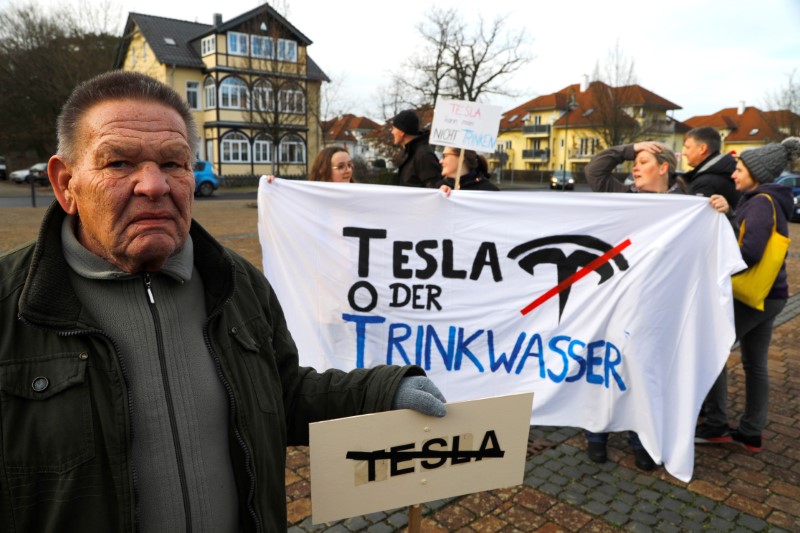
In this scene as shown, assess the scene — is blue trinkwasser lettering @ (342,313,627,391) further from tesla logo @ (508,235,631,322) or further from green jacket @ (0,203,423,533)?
green jacket @ (0,203,423,533)

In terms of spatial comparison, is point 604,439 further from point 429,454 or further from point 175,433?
point 175,433

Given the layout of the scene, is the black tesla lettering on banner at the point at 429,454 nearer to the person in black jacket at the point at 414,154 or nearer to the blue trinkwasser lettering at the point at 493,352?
the blue trinkwasser lettering at the point at 493,352

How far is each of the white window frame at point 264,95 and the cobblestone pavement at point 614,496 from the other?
24001 mm

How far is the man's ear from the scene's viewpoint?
4.87 ft

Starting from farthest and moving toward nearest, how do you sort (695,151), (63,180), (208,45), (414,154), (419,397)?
(208,45)
(414,154)
(695,151)
(419,397)
(63,180)

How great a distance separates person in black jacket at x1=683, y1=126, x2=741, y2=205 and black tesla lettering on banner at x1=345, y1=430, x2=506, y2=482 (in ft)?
10.1

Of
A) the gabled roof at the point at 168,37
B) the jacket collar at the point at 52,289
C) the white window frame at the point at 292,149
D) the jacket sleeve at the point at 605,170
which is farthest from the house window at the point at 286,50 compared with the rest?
the jacket collar at the point at 52,289

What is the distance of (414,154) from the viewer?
18.8 ft

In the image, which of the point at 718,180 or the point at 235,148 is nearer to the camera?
the point at 718,180

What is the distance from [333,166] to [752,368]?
11.1 ft

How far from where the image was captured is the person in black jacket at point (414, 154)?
5.63 metres

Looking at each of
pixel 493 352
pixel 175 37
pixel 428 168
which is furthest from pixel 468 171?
pixel 175 37

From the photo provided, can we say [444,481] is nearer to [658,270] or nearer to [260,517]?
[260,517]

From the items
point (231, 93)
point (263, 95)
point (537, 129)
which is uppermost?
point (537, 129)
